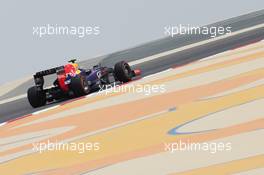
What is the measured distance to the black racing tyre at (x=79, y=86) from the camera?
13.3 m

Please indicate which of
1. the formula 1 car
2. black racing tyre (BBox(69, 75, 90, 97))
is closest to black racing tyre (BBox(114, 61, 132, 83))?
the formula 1 car

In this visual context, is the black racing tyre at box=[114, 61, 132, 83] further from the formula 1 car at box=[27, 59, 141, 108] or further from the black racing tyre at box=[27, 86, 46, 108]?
the black racing tyre at box=[27, 86, 46, 108]

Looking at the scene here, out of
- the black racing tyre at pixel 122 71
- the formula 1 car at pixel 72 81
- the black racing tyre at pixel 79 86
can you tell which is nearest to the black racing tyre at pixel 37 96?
the formula 1 car at pixel 72 81

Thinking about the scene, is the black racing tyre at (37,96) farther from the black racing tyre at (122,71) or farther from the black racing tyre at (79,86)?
the black racing tyre at (122,71)

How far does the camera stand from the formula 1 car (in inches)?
535

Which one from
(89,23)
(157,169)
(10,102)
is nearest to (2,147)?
(157,169)

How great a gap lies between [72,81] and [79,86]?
19 cm

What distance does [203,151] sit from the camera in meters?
6.29

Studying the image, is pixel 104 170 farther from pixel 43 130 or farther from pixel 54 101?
pixel 54 101

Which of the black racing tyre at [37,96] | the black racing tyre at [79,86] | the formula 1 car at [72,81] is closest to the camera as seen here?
the black racing tyre at [79,86]

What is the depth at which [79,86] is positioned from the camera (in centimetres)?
1344

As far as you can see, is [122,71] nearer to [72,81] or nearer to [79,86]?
[79,86]

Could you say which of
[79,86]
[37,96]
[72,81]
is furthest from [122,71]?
[37,96]

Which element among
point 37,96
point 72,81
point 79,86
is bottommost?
point 37,96
